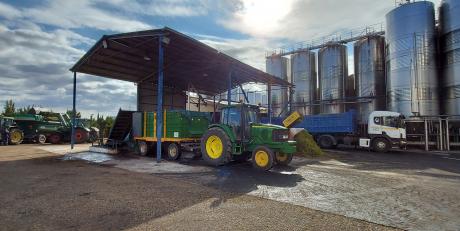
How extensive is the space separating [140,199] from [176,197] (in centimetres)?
74

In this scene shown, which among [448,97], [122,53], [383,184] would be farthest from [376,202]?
[448,97]

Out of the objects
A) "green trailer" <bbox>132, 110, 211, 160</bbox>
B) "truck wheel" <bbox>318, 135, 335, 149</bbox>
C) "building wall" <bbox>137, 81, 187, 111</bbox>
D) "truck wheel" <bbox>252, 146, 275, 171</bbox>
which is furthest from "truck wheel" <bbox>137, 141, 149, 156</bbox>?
"truck wheel" <bbox>318, 135, 335, 149</bbox>

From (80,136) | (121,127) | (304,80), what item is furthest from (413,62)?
(80,136)

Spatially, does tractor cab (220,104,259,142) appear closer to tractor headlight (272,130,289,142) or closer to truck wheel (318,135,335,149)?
tractor headlight (272,130,289,142)

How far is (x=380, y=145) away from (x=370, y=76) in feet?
26.8

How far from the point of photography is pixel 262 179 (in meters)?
8.34

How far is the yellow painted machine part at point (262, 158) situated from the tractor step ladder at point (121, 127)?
26.8 feet

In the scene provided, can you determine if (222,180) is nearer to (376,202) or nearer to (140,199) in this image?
(140,199)

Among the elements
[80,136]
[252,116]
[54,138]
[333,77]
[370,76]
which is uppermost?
[333,77]

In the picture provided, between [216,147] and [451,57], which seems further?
[451,57]

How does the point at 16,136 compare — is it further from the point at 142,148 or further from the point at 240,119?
the point at 240,119

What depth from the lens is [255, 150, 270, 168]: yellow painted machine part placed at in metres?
9.68

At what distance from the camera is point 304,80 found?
27.9m

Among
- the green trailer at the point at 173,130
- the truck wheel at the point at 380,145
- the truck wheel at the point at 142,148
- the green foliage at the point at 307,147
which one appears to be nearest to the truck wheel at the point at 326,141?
the truck wheel at the point at 380,145
